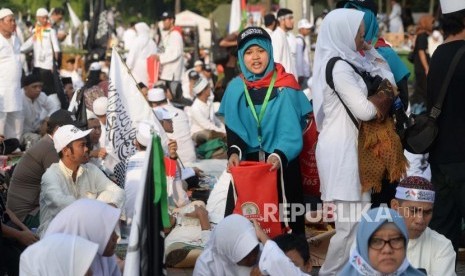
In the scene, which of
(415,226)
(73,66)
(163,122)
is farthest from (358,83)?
(73,66)

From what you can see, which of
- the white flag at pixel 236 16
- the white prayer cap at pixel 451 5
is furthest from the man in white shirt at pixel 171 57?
the white prayer cap at pixel 451 5

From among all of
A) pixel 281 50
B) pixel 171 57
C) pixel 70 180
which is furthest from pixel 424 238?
pixel 171 57

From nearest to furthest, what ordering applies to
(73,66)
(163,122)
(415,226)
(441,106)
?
(415,226) < (441,106) < (163,122) < (73,66)

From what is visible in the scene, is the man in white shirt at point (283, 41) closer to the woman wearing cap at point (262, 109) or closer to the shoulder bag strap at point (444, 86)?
the woman wearing cap at point (262, 109)

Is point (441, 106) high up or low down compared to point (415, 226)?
up

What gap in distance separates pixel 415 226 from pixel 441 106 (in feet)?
3.16

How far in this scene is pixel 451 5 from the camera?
802 cm

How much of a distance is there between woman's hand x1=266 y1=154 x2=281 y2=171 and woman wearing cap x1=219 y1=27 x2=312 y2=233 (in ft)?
0.21

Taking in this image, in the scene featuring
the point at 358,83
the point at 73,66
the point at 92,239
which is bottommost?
the point at 73,66

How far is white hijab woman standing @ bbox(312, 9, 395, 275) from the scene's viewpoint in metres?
8.13

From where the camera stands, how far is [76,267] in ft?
20.5

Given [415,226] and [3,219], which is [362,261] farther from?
[3,219]

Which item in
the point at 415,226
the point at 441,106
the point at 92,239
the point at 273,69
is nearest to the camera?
the point at 92,239

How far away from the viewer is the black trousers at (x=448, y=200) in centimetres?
792
